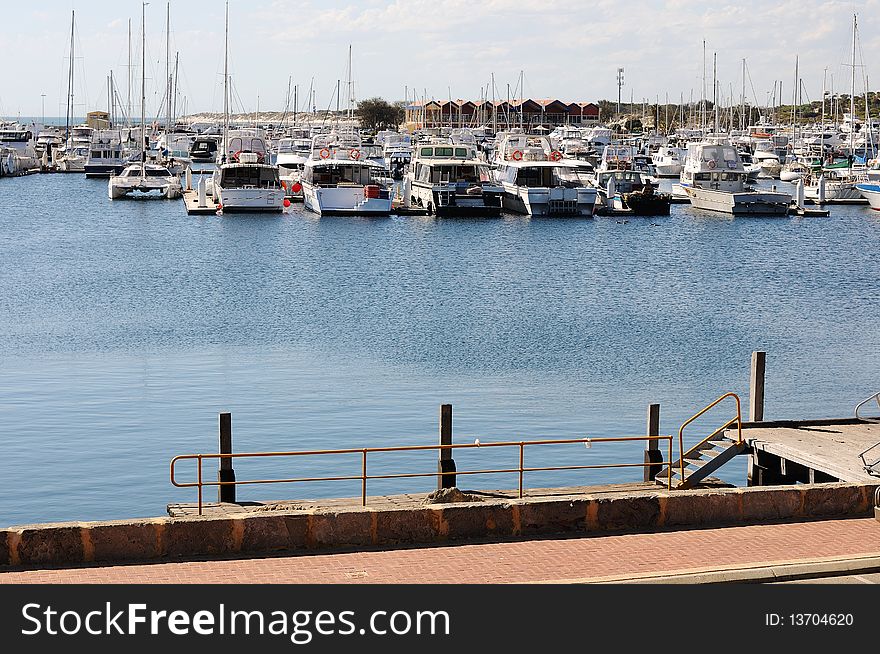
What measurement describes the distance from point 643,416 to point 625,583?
62.8 feet

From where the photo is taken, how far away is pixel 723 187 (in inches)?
3868

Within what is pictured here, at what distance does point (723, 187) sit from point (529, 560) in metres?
85.5

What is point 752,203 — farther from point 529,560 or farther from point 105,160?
point 529,560

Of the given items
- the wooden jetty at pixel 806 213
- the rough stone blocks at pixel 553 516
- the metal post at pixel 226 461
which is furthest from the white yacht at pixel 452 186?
the rough stone blocks at pixel 553 516

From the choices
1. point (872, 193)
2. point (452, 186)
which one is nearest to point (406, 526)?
point (452, 186)

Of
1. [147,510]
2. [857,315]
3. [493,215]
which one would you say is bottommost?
[147,510]

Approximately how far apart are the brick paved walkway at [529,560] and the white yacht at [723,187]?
78167 mm

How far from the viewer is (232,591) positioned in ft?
48.0

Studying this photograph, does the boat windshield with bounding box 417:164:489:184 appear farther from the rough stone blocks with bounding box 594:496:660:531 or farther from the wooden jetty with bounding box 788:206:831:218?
the rough stone blocks with bounding box 594:496:660:531

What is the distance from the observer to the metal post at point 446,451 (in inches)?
901

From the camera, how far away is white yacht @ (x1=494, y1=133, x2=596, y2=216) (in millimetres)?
90562

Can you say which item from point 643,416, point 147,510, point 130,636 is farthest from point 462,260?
point 130,636

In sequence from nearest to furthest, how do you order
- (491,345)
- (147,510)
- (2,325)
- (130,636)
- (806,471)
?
1. (130,636)
2. (806,471)
3. (147,510)
4. (491,345)
5. (2,325)

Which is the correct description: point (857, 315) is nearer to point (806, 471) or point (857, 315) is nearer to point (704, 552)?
point (806, 471)
